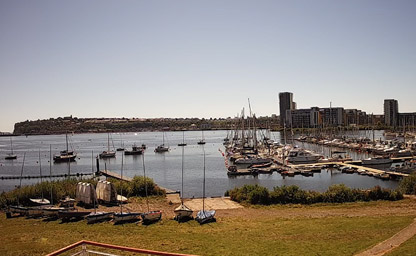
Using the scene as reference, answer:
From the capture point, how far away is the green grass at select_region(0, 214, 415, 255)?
697 inches

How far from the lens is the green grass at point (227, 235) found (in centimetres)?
1770

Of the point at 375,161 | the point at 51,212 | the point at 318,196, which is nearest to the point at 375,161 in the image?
the point at 375,161

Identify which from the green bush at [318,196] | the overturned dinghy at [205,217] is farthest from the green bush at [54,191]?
the overturned dinghy at [205,217]

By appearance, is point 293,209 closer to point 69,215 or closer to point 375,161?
point 69,215

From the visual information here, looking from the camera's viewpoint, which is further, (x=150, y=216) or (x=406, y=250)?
(x=150, y=216)

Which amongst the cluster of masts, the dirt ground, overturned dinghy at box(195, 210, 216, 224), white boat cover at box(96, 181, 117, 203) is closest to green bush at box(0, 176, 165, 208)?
the cluster of masts

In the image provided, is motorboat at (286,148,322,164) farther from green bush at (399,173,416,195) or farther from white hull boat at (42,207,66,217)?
white hull boat at (42,207,66,217)

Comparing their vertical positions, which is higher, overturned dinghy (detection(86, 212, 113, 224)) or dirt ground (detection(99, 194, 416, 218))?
overturned dinghy (detection(86, 212, 113, 224))

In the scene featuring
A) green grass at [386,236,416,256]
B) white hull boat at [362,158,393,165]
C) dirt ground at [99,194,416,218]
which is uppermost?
green grass at [386,236,416,256]

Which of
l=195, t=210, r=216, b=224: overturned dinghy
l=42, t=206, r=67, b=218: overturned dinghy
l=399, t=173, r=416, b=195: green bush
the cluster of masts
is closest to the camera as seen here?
l=195, t=210, r=216, b=224: overturned dinghy

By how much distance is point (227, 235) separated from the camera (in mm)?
21281

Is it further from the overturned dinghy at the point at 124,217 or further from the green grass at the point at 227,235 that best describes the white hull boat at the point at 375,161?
the overturned dinghy at the point at 124,217

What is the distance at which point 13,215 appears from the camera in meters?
29.6

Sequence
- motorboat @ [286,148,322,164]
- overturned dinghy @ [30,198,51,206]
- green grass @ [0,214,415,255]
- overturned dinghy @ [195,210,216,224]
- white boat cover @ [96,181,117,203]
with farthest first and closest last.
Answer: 1. motorboat @ [286,148,322,164]
2. white boat cover @ [96,181,117,203]
3. overturned dinghy @ [30,198,51,206]
4. overturned dinghy @ [195,210,216,224]
5. green grass @ [0,214,415,255]
